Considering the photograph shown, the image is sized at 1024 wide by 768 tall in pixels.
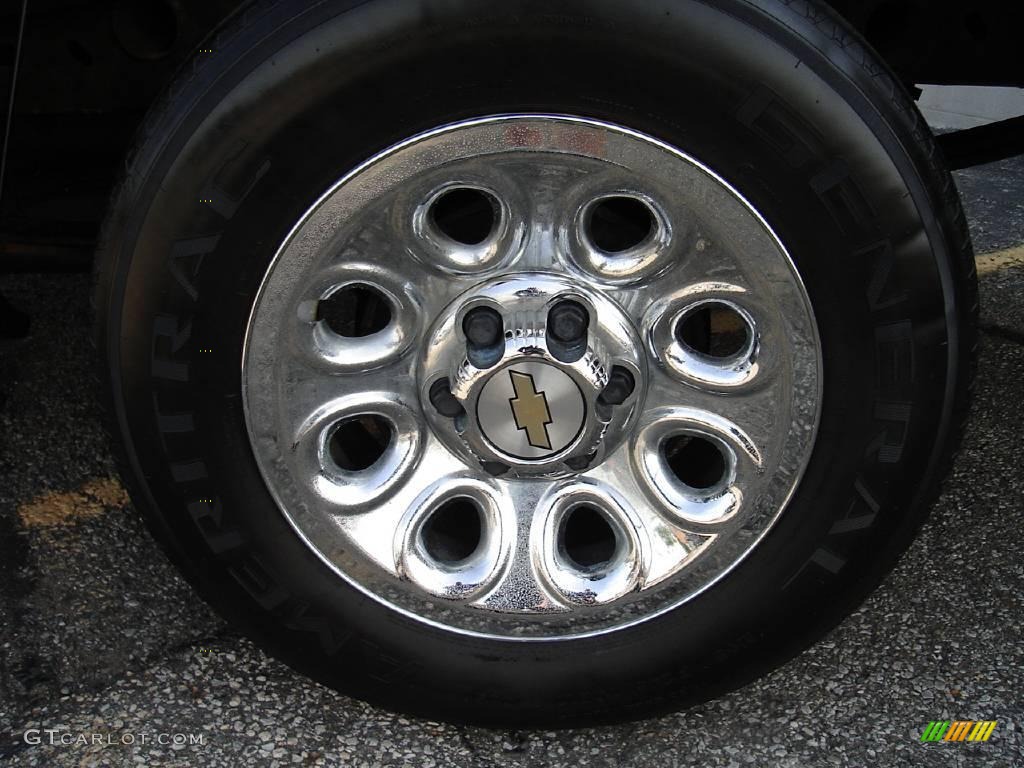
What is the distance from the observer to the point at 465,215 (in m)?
1.89

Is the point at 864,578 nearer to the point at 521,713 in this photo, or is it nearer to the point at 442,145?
the point at 521,713

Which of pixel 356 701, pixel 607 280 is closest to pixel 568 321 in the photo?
pixel 607 280

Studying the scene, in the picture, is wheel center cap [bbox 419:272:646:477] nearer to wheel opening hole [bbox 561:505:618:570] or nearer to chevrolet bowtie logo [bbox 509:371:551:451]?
chevrolet bowtie logo [bbox 509:371:551:451]

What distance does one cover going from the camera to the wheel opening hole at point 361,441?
195 cm

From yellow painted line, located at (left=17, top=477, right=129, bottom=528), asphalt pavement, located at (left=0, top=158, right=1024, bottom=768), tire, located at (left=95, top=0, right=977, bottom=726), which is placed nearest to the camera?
tire, located at (left=95, top=0, right=977, bottom=726)

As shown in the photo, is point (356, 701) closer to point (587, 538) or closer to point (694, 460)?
point (587, 538)

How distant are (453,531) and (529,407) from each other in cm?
40

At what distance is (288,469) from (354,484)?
0.42ft

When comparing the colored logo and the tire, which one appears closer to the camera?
the tire

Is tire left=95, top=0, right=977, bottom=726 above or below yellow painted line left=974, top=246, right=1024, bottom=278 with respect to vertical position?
above

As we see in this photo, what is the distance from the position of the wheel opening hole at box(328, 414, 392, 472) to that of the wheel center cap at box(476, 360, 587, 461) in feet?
1.05

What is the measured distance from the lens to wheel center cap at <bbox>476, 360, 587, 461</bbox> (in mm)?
1668

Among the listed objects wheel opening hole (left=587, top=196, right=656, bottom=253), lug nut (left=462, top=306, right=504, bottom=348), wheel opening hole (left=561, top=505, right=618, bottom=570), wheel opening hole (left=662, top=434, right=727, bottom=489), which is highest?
wheel opening hole (left=587, top=196, right=656, bottom=253)

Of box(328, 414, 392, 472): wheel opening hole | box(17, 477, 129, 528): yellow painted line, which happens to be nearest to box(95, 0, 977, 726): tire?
box(328, 414, 392, 472): wheel opening hole
